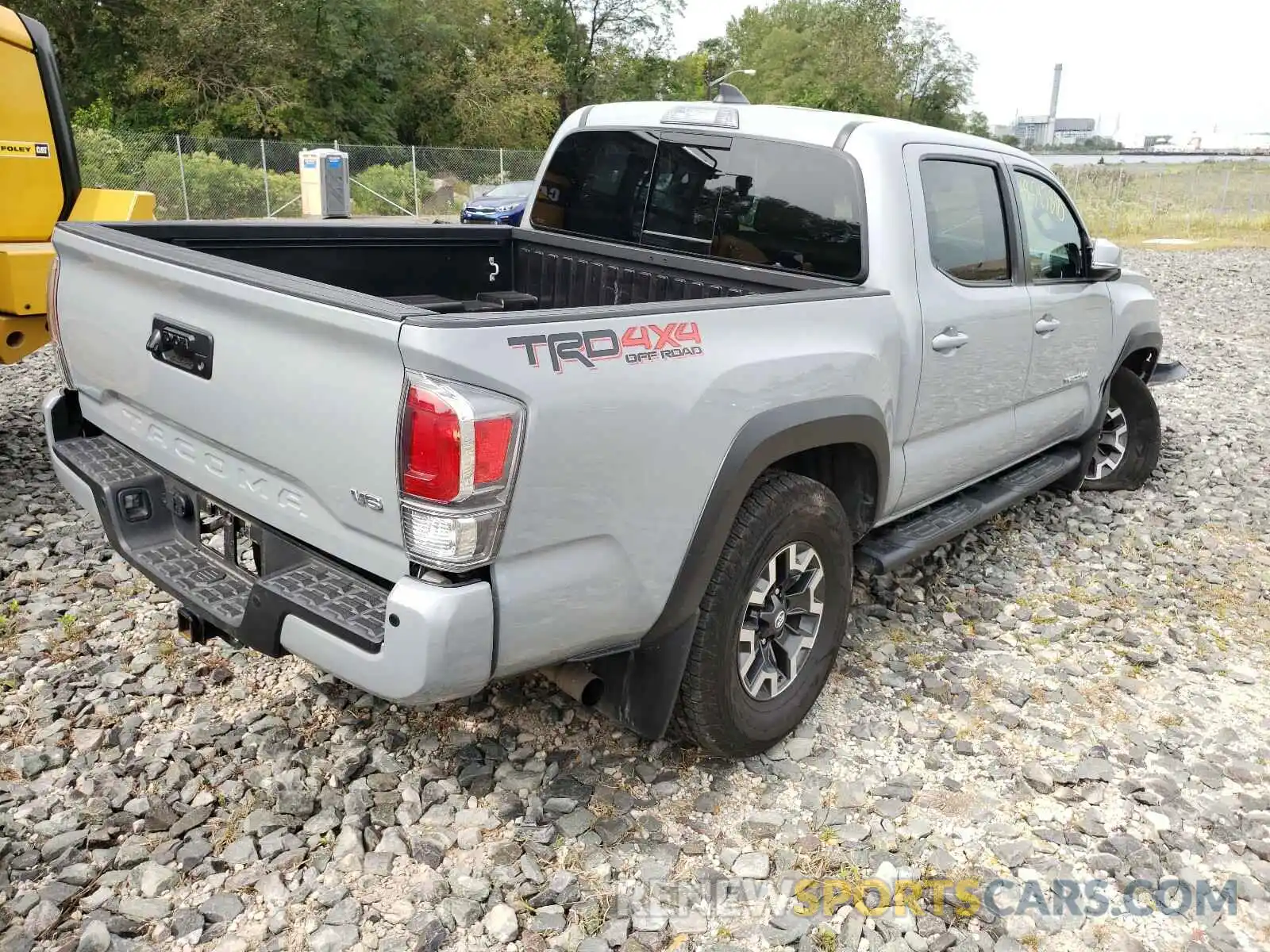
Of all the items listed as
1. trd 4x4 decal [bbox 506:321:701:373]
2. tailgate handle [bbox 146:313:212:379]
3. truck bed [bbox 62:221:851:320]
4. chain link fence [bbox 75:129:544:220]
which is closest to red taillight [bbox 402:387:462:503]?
trd 4x4 decal [bbox 506:321:701:373]

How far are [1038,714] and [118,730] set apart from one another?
3.11 meters

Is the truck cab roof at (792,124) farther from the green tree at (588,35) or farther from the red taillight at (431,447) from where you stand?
the green tree at (588,35)

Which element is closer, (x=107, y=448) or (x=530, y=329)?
(x=530, y=329)

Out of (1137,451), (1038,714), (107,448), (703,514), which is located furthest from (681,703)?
(1137,451)

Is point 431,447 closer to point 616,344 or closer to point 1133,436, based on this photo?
point 616,344

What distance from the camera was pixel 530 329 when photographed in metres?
2.21

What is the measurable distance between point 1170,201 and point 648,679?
35.2 m

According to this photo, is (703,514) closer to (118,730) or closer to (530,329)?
(530,329)

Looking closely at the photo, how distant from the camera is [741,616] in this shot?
9.54ft

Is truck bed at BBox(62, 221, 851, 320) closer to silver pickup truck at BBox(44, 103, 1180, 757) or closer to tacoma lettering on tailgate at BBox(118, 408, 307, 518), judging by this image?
silver pickup truck at BBox(44, 103, 1180, 757)

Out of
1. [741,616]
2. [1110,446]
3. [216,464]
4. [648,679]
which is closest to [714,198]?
[741,616]

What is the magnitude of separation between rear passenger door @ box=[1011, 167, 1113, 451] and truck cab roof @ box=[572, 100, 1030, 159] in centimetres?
40

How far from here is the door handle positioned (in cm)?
356

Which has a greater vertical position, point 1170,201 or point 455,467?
point 1170,201
